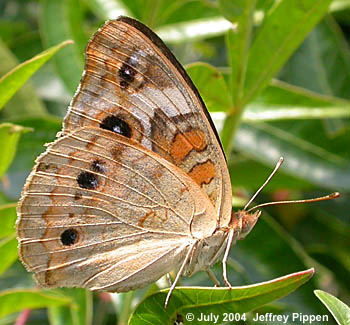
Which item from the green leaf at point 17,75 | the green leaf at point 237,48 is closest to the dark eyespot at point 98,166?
the green leaf at point 17,75

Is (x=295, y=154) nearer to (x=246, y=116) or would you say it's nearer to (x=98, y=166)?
(x=246, y=116)

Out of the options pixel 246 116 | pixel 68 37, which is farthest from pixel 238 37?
pixel 68 37

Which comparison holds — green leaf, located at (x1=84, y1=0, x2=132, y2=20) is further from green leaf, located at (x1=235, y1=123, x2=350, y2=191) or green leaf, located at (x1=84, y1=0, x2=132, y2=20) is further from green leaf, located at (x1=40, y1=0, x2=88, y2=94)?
green leaf, located at (x1=235, y1=123, x2=350, y2=191)

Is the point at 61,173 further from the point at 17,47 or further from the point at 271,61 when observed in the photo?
the point at 17,47

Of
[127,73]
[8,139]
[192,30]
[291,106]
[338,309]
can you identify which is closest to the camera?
[338,309]

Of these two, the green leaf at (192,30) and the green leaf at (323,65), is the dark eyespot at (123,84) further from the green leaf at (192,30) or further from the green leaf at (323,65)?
the green leaf at (323,65)

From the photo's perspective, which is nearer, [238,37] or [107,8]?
[238,37]

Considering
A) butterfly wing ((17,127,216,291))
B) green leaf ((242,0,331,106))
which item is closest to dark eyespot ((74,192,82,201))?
butterfly wing ((17,127,216,291))
